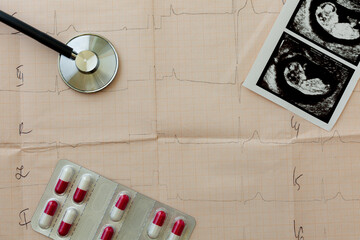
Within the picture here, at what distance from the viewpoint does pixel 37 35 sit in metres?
0.55

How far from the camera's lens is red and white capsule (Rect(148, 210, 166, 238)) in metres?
0.57

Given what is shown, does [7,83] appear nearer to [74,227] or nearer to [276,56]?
[74,227]

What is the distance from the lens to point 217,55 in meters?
0.59

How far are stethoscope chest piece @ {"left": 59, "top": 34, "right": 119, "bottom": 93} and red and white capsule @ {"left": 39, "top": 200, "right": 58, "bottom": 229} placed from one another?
0.18 metres

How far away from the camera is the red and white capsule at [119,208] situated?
1.86 feet

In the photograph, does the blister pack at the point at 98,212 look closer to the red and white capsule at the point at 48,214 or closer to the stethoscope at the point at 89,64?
the red and white capsule at the point at 48,214

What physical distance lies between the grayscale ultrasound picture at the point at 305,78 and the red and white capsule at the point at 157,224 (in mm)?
251

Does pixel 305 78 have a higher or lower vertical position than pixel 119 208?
higher

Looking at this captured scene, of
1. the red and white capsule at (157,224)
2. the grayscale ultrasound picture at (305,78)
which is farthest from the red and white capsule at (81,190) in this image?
the grayscale ultrasound picture at (305,78)

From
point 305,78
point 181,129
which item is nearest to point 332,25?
point 305,78

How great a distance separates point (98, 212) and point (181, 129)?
180 millimetres

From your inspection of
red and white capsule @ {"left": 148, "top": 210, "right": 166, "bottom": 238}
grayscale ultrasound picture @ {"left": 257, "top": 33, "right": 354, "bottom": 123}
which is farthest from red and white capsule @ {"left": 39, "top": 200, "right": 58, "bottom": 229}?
grayscale ultrasound picture @ {"left": 257, "top": 33, "right": 354, "bottom": 123}

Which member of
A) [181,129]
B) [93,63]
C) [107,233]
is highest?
[93,63]

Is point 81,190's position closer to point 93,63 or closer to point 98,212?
point 98,212
